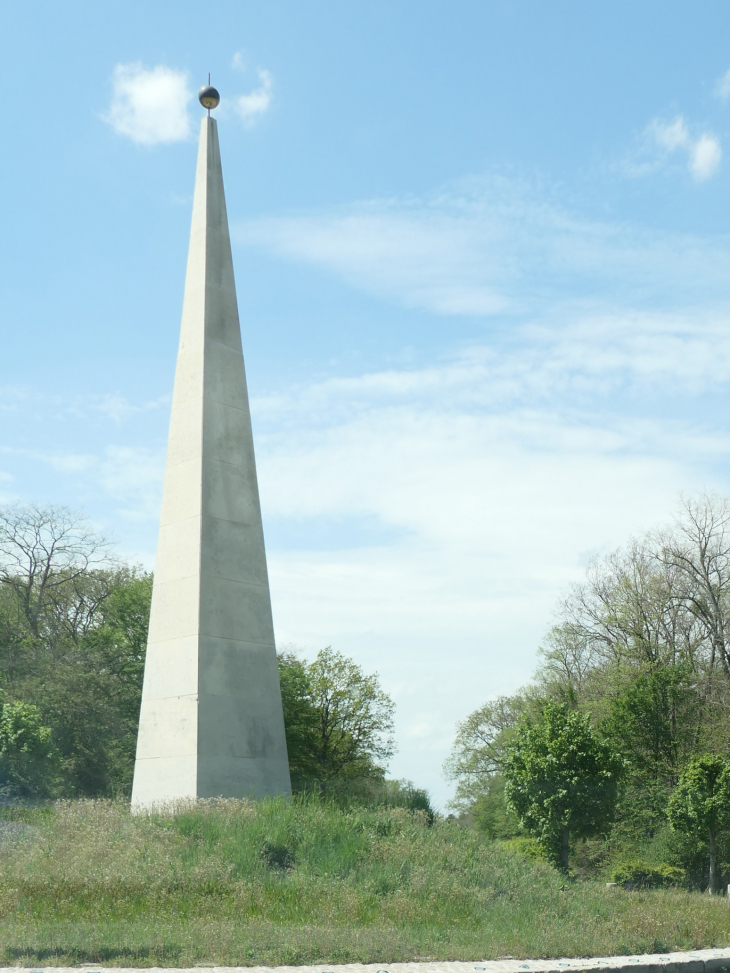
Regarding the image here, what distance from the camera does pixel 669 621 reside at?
39875 mm

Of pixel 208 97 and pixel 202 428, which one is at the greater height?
pixel 208 97

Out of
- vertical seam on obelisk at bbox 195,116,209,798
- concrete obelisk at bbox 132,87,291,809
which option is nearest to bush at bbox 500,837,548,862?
concrete obelisk at bbox 132,87,291,809

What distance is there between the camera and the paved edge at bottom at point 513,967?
8.00 metres

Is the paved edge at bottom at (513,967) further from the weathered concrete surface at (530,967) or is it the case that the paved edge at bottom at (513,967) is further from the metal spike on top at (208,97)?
the metal spike on top at (208,97)

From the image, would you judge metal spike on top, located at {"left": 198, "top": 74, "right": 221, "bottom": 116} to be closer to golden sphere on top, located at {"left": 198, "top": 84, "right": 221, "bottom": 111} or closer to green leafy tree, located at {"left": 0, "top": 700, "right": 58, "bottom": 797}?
golden sphere on top, located at {"left": 198, "top": 84, "right": 221, "bottom": 111}

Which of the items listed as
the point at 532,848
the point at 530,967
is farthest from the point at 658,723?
the point at 530,967

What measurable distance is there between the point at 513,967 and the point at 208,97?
17.5 meters

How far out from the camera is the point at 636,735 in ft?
118

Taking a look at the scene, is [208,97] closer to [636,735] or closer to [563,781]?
[563,781]

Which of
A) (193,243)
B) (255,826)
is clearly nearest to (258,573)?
(255,826)

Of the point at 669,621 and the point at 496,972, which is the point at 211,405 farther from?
the point at 669,621

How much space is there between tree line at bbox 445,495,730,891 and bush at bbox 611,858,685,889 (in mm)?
42

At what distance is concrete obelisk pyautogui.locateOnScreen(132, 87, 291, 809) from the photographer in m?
16.0

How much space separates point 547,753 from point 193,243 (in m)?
16.5
